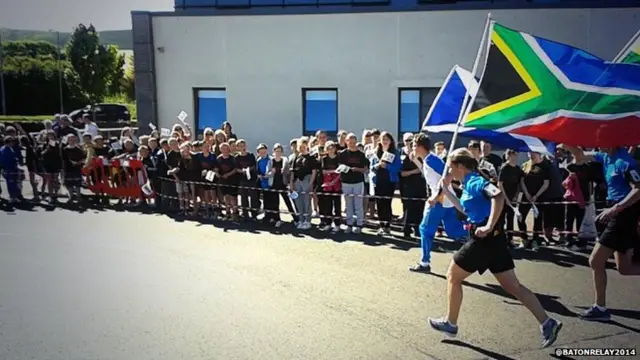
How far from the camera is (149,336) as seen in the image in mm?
6062

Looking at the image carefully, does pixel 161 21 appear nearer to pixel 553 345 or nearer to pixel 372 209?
pixel 372 209

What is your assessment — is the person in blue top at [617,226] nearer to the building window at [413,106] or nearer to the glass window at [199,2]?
the building window at [413,106]

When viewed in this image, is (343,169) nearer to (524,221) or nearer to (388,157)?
(388,157)

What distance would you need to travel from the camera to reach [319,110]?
19938 millimetres

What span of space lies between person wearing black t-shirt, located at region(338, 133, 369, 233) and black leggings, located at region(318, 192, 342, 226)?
0.33 meters

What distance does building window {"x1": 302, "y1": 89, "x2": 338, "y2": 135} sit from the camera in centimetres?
1983

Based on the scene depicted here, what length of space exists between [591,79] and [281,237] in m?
5.76

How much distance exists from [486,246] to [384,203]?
18.0 feet

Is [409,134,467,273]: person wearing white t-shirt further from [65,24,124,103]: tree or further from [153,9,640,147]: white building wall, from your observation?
[65,24,124,103]: tree

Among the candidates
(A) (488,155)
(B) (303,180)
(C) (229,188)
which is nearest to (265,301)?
(B) (303,180)

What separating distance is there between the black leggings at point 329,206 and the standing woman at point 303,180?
276mm

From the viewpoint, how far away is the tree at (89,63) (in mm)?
54719

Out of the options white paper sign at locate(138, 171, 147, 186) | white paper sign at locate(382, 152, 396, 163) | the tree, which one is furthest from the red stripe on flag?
the tree

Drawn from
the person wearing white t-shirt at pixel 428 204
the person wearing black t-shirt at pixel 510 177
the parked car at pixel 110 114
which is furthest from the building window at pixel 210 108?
the parked car at pixel 110 114
